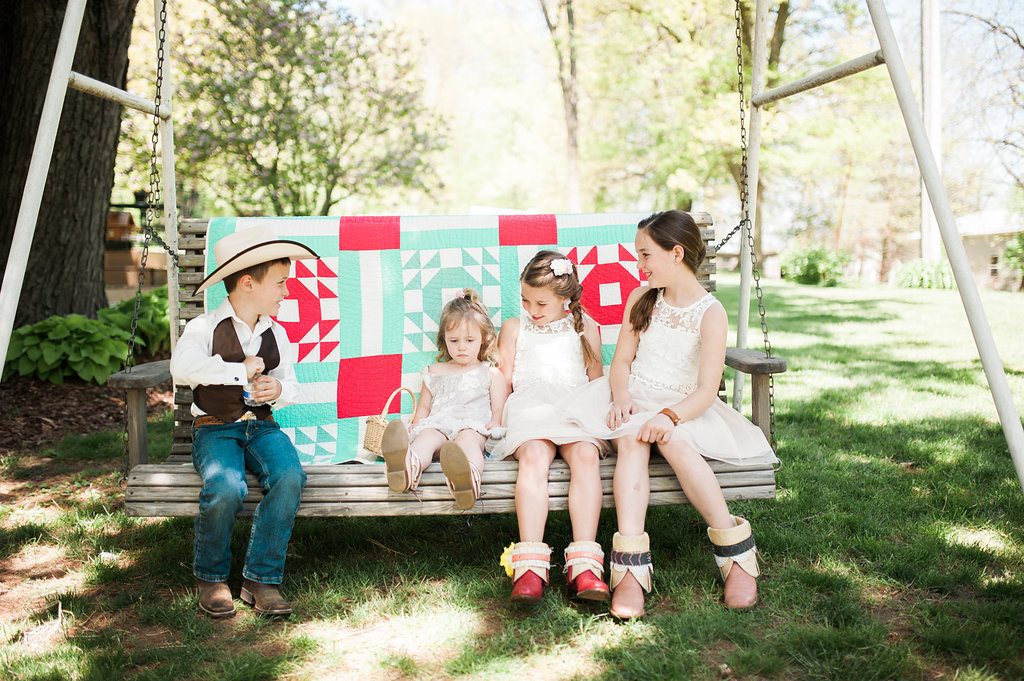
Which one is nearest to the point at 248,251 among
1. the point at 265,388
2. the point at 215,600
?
the point at 265,388

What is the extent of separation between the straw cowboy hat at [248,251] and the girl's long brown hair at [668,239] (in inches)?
51.4

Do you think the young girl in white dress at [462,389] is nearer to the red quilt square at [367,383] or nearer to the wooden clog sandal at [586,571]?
the red quilt square at [367,383]

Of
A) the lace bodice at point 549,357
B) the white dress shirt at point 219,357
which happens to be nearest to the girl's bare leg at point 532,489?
the lace bodice at point 549,357

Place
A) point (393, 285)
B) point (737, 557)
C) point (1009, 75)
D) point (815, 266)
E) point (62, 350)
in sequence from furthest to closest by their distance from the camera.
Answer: point (815, 266) → point (1009, 75) → point (62, 350) → point (393, 285) → point (737, 557)

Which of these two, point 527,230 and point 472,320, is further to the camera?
point 527,230

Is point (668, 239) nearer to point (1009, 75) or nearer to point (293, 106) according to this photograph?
point (293, 106)

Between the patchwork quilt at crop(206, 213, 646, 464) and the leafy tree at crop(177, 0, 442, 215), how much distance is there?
6.82 meters

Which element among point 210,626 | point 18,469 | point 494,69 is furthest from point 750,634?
point 494,69

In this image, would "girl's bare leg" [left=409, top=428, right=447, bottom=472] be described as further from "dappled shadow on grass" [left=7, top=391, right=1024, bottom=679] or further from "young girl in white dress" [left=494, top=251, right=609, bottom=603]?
"dappled shadow on grass" [left=7, top=391, right=1024, bottom=679]

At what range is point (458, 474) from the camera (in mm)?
2541

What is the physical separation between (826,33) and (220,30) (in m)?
13.1

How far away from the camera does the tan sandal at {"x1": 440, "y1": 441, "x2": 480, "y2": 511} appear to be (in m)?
2.53

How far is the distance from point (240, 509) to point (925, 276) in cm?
1592

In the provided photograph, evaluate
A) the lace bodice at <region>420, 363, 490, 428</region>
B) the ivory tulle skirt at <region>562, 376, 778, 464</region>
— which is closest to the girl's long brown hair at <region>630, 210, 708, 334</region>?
the ivory tulle skirt at <region>562, 376, 778, 464</region>
